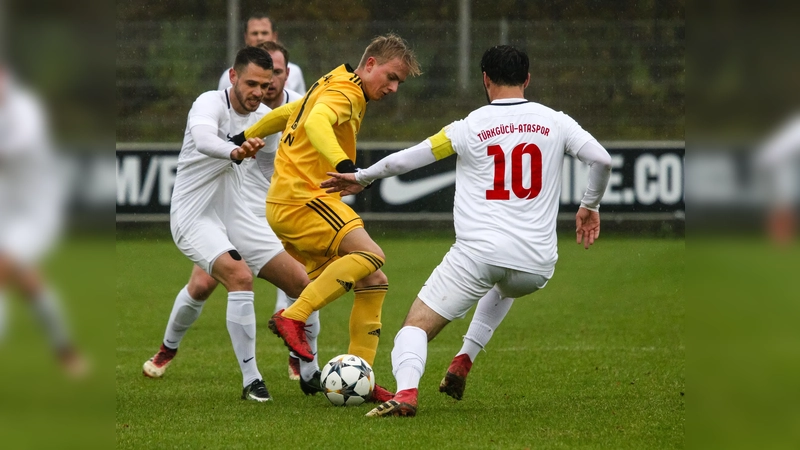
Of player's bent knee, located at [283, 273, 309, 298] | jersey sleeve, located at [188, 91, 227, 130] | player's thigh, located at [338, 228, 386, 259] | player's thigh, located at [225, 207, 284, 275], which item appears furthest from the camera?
player's thigh, located at [225, 207, 284, 275]

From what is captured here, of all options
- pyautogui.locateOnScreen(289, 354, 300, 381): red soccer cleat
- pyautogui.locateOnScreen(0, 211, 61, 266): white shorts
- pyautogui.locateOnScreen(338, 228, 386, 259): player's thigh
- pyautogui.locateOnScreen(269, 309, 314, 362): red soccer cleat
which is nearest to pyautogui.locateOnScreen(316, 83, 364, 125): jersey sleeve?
pyautogui.locateOnScreen(338, 228, 386, 259): player's thigh

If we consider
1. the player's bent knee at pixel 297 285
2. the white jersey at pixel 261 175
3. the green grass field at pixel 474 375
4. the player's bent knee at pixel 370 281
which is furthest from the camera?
the white jersey at pixel 261 175

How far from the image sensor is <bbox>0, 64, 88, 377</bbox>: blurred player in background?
43.7 inches

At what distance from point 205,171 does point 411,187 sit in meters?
8.20

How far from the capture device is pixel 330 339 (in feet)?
29.1

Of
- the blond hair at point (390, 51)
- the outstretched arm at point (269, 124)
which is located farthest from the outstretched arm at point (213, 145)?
the blond hair at point (390, 51)

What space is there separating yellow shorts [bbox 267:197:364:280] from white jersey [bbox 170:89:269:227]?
514mm

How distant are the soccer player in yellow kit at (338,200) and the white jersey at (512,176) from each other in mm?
736

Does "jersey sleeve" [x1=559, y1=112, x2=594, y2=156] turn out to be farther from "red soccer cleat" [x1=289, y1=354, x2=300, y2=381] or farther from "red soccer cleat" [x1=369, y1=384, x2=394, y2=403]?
"red soccer cleat" [x1=289, y1=354, x2=300, y2=381]

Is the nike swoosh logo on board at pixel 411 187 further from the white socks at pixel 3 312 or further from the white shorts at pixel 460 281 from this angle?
the white socks at pixel 3 312

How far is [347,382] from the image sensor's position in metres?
5.52

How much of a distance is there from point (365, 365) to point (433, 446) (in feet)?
4.32

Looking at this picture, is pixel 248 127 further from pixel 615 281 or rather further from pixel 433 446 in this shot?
pixel 615 281

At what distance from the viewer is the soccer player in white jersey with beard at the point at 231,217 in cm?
605
